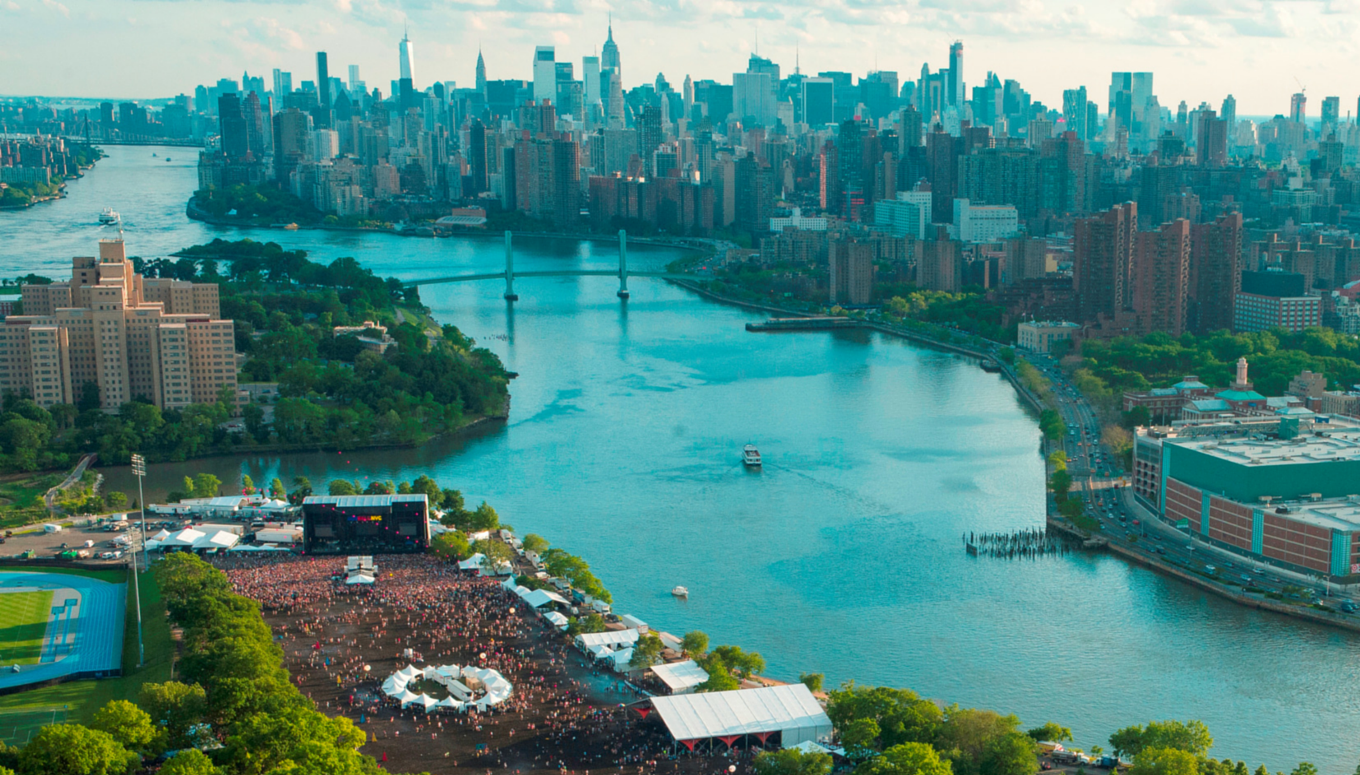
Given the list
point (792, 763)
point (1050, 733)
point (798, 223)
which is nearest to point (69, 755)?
point (792, 763)

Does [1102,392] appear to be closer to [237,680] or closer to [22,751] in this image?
[237,680]

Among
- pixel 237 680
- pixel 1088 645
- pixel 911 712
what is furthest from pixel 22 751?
pixel 1088 645

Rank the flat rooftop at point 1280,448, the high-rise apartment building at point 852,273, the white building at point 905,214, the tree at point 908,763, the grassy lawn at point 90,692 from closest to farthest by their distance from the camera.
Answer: the tree at point 908,763
the grassy lawn at point 90,692
the flat rooftop at point 1280,448
the high-rise apartment building at point 852,273
the white building at point 905,214

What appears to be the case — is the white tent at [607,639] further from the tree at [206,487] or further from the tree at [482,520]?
the tree at [206,487]

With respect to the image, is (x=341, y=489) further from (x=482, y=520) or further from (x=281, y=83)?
(x=281, y=83)

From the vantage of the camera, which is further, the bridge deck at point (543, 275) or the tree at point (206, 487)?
the bridge deck at point (543, 275)

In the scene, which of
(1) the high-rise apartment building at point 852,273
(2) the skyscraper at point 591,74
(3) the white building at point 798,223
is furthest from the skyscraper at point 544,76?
(1) the high-rise apartment building at point 852,273
